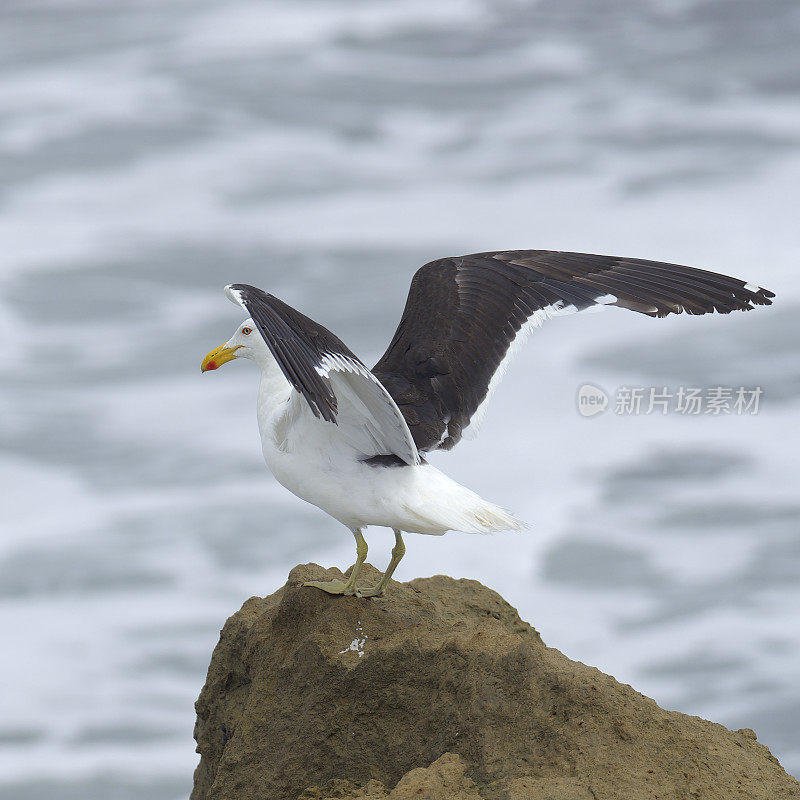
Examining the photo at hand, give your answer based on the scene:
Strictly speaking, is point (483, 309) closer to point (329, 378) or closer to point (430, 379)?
point (430, 379)

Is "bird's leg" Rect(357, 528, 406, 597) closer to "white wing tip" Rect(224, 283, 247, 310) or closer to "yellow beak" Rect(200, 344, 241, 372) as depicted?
"yellow beak" Rect(200, 344, 241, 372)

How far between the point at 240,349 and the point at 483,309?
1.83 m

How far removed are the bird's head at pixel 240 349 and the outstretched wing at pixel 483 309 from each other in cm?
88

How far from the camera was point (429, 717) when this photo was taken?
330 inches

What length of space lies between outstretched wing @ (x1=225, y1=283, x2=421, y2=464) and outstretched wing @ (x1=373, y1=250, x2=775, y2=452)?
547mm

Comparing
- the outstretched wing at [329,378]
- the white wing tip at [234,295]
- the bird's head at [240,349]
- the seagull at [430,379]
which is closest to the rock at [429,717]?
the seagull at [430,379]

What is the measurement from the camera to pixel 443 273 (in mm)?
9945

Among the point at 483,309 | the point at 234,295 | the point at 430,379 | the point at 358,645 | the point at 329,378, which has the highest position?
the point at 483,309

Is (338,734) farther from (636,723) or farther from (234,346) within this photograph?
(234,346)

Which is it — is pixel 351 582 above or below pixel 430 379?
below

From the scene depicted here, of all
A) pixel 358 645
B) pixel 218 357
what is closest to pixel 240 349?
pixel 218 357

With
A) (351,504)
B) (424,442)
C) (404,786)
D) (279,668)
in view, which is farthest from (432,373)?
(404,786)

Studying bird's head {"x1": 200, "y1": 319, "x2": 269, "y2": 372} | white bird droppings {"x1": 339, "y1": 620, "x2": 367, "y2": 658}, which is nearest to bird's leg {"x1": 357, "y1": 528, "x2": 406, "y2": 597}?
white bird droppings {"x1": 339, "y1": 620, "x2": 367, "y2": 658}

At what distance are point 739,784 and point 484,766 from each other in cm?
153
